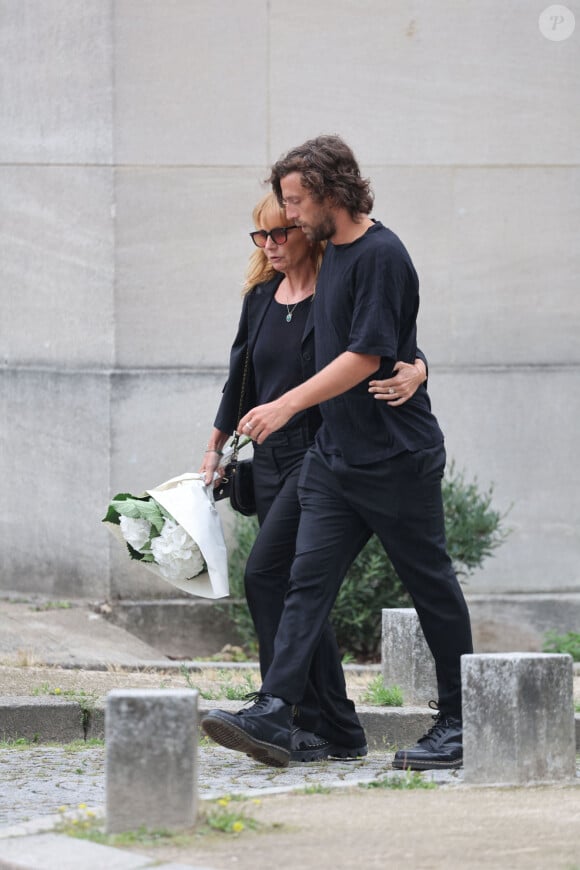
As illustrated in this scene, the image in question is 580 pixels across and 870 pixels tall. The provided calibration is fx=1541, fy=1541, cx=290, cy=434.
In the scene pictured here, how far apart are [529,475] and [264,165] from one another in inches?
104

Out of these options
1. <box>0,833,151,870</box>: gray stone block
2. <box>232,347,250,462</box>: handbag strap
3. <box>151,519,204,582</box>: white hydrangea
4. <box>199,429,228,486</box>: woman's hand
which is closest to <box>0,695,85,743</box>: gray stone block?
<box>151,519,204,582</box>: white hydrangea

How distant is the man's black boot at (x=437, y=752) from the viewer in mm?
4918

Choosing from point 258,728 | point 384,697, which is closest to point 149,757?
point 258,728

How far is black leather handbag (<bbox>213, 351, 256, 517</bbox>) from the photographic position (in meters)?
5.42

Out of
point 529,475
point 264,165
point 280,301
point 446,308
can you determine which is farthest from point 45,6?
point 280,301

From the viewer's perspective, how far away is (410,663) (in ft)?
21.1

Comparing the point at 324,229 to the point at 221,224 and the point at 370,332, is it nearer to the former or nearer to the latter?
the point at 370,332

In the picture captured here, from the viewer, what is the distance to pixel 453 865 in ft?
11.6

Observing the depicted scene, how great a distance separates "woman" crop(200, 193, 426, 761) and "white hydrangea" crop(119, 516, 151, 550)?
30 cm

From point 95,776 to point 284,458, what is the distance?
123 centimetres

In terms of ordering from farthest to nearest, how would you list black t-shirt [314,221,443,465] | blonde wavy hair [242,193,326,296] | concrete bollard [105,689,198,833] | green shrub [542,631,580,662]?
green shrub [542,631,580,662], blonde wavy hair [242,193,326,296], black t-shirt [314,221,443,465], concrete bollard [105,689,198,833]

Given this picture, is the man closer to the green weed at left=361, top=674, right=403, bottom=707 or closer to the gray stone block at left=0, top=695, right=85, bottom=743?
the green weed at left=361, top=674, right=403, bottom=707

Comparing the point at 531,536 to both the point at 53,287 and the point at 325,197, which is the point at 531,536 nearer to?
the point at 53,287

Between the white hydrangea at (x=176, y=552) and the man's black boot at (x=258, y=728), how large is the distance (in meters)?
0.57
